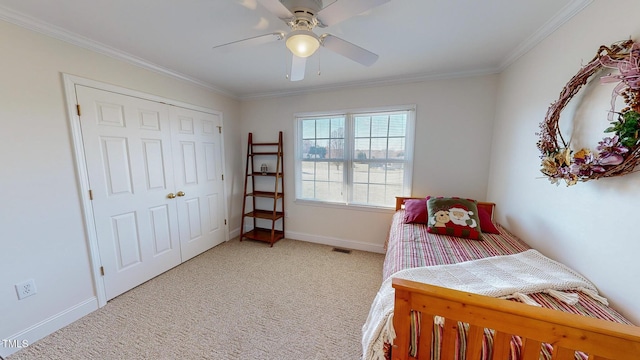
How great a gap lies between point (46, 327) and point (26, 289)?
1.10 feet

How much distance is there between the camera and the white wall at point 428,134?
2.49 metres

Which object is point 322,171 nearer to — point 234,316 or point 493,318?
point 234,316

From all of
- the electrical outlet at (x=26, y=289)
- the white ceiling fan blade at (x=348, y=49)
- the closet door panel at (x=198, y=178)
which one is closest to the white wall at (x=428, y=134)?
the closet door panel at (x=198, y=178)

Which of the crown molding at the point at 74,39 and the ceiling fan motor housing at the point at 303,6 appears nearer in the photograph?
the ceiling fan motor housing at the point at 303,6

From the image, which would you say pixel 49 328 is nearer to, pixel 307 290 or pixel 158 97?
pixel 307 290

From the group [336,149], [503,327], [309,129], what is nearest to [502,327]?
[503,327]

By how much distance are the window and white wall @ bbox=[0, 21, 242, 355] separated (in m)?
2.24

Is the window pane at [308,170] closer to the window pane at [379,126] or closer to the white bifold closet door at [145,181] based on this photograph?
the window pane at [379,126]

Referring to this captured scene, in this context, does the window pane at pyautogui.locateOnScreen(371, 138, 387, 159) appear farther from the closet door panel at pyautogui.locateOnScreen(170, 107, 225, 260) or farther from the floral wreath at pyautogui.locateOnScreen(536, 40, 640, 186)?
the closet door panel at pyautogui.locateOnScreen(170, 107, 225, 260)

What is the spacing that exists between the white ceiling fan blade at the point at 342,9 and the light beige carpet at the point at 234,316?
204 centimetres

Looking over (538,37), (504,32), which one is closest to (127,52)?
(504,32)

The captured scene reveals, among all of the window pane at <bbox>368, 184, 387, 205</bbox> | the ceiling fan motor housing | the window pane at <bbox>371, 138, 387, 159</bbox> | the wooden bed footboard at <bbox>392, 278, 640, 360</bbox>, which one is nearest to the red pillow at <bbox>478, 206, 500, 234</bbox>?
the window pane at <bbox>368, 184, 387, 205</bbox>

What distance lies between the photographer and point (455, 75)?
2.48 meters

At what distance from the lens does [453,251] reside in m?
1.61
